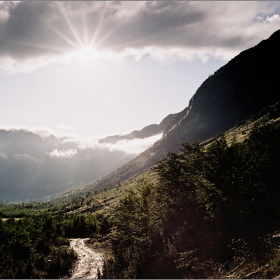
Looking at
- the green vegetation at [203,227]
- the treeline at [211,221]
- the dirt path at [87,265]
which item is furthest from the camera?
the dirt path at [87,265]

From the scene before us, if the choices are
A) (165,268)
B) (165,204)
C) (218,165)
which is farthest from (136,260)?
(218,165)

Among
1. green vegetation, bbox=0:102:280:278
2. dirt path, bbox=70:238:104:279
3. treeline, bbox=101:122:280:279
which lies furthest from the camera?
dirt path, bbox=70:238:104:279

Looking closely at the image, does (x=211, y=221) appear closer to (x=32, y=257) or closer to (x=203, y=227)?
(x=203, y=227)

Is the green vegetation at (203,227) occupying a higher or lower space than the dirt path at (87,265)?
higher

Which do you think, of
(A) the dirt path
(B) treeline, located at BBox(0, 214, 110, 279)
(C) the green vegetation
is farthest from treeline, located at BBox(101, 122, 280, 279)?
(B) treeline, located at BBox(0, 214, 110, 279)

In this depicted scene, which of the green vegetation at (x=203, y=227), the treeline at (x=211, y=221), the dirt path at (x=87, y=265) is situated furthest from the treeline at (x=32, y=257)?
the treeline at (x=211, y=221)

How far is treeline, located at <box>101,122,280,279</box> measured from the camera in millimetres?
19969

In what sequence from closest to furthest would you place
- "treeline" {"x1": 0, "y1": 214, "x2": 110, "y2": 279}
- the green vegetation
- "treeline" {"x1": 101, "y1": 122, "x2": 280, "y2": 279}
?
1. the green vegetation
2. "treeline" {"x1": 101, "y1": 122, "x2": 280, "y2": 279}
3. "treeline" {"x1": 0, "y1": 214, "x2": 110, "y2": 279}

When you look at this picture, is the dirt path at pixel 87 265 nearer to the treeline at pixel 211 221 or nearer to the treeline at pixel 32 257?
Answer: the treeline at pixel 32 257

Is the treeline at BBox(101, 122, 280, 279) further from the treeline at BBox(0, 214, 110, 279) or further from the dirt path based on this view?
the treeline at BBox(0, 214, 110, 279)

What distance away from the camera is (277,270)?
46.6 feet

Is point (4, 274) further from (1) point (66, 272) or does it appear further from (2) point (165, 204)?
(2) point (165, 204)

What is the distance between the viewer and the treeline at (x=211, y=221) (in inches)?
→ 786

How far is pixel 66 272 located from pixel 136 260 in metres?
11.0
